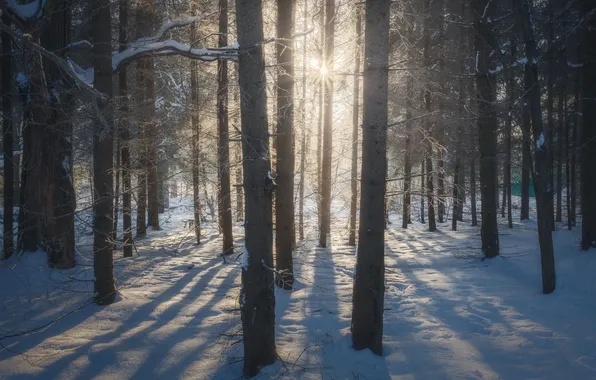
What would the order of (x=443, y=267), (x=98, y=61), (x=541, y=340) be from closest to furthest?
(x=541, y=340), (x=98, y=61), (x=443, y=267)

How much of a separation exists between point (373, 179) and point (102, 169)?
495 cm

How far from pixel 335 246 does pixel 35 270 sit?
996cm

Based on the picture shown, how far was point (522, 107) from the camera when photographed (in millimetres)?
7660

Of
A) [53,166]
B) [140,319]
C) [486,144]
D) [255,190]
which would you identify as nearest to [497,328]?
[255,190]

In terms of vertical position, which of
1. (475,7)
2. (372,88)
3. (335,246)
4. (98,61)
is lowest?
(335,246)

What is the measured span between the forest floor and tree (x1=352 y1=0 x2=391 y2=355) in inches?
23.2

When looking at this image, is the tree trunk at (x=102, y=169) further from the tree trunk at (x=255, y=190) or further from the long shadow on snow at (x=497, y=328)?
the long shadow on snow at (x=497, y=328)

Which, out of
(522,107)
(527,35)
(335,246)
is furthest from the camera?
(335,246)

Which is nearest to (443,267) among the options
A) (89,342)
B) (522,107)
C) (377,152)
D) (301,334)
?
(522,107)

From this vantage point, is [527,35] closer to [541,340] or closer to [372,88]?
[372,88]

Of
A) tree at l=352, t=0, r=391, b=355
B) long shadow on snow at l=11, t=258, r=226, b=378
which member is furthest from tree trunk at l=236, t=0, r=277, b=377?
long shadow on snow at l=11, t=258, r=226, b=378

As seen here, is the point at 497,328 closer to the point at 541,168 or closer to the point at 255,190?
the point at 541,168

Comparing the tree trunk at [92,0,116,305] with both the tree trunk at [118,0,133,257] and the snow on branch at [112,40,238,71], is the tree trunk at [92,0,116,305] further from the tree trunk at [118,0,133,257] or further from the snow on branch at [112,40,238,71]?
the tree trunk at [118,0,133,257]

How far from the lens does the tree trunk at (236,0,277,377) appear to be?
13.6 ft
